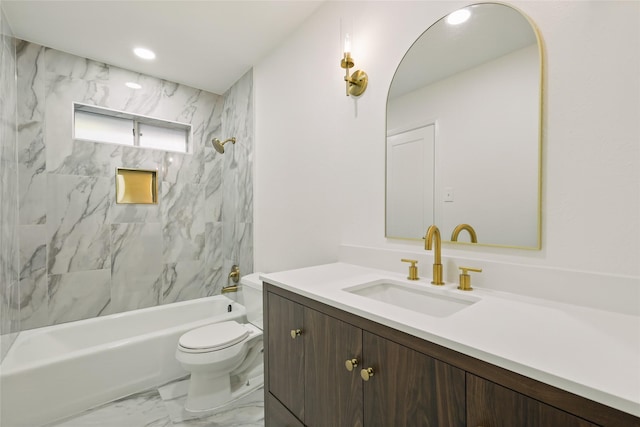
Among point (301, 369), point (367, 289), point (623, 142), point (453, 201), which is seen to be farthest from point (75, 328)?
point (623, 142)

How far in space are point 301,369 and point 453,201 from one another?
919 mm

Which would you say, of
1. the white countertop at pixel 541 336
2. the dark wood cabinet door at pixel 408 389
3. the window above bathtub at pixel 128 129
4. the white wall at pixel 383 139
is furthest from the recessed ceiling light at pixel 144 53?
the dark wood cabinet door at pixel 408 389

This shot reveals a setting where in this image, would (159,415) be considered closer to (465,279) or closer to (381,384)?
(381,384)

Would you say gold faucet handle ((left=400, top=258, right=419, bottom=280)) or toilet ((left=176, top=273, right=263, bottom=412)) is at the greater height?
gold faucet handle ((left=400, top=258, right=419, bottom=280))

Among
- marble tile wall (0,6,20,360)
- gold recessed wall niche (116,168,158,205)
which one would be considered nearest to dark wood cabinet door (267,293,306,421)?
marble tile wall (0,6,20,360)

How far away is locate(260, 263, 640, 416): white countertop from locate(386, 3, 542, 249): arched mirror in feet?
0.89

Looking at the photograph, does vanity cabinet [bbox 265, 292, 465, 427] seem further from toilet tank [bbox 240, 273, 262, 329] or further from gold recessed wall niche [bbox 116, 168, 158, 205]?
gold recessed wall niche [bbox 116, 168, 158, 205]

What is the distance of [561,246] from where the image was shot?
0.91 metres

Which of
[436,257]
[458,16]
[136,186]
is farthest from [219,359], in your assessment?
[458,16]

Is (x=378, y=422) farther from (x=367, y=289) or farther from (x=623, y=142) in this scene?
(x=623, y=142)

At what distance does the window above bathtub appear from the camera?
98.8 inches

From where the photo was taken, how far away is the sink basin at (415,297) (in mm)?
1016

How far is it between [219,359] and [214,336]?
0.59ft

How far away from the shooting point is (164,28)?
204cm
